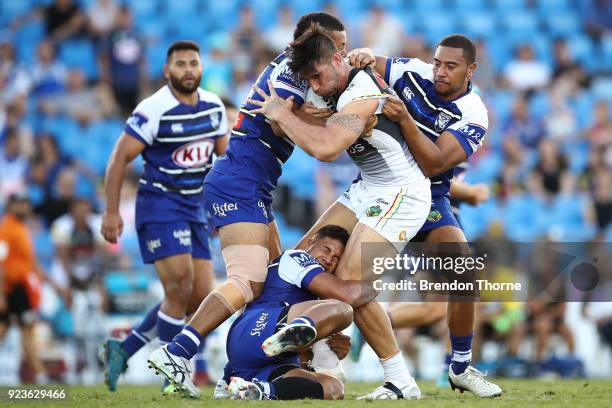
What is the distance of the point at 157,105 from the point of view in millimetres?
9391

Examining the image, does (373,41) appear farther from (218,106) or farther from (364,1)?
(218,106)

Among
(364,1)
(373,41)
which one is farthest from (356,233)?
(364,1)

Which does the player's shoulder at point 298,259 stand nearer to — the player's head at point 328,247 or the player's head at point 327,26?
the player's head at point 328,247

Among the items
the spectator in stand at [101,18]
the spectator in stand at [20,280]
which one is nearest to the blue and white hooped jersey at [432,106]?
the spectator in stand at [20,280]

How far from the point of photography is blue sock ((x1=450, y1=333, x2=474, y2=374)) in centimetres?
826

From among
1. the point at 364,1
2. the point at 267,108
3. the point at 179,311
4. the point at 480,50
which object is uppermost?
the point at 364,1

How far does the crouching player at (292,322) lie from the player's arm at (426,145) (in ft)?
2.65

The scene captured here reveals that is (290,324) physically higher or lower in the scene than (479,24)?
lower

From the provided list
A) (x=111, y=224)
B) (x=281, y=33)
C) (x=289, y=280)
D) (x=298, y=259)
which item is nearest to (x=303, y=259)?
(x=298, y=259)

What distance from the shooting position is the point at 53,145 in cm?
1581

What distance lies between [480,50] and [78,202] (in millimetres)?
7731

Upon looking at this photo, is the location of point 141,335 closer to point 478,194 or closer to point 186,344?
point 186,344

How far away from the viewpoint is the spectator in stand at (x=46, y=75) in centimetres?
1714

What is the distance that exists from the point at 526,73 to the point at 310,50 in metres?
11.9
